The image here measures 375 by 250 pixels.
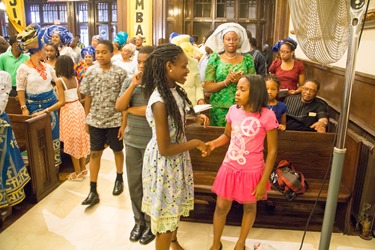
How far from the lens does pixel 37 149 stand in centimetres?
318

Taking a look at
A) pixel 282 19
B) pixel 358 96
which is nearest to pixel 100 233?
pixel 358 96

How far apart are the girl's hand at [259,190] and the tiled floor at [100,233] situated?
588mm

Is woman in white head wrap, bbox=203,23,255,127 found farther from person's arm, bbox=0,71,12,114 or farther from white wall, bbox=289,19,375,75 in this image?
person's arm, bbox=0,71,12,114

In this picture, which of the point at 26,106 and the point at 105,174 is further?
the point at 105,174

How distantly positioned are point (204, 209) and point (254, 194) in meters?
0.97

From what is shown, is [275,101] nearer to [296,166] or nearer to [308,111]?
[308,111]

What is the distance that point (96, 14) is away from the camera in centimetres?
1082

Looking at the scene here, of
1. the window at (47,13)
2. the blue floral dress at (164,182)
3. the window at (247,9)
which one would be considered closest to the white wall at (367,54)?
the blue floral dress at (164,182)

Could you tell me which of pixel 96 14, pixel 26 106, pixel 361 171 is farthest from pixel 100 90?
pixel 96 14

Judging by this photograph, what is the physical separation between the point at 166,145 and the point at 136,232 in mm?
1122

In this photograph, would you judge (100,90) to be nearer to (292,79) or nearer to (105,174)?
(105,174)

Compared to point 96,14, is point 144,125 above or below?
below

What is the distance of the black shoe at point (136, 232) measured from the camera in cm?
255

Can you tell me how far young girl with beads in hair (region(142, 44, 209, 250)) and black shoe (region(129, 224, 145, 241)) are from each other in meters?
0.65
